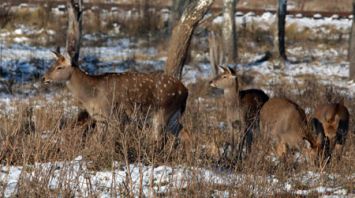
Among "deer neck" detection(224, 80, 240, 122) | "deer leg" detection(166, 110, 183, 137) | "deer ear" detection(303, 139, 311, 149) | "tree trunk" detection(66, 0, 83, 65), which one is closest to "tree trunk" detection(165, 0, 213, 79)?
"deer neck" detection(224, 80, 240, 122)

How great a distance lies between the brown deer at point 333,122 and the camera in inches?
427

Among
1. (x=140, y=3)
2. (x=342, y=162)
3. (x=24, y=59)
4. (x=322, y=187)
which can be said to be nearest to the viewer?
(x=322, y=187)

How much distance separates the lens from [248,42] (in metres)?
29.0

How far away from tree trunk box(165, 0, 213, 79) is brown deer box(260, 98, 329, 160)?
2478 mm

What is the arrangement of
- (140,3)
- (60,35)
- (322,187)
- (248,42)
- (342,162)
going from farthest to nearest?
(140,3)
(248,42)
(60,35)
(342,162)
(322,187)

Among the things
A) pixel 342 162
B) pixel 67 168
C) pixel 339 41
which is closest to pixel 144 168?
pixel 67 168

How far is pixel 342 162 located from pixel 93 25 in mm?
21915

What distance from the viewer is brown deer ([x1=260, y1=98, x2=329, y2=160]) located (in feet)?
34.2

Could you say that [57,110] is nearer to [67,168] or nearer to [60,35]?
[67,168]

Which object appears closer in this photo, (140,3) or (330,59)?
(330,59)

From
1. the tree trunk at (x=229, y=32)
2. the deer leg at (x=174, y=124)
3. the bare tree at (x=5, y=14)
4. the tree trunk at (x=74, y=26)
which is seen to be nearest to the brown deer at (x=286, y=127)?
the deer leg at (x=174, y=124)

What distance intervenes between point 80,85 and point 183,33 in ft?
8.72

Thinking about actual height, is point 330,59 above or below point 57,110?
below

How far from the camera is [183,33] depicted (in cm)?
1341
